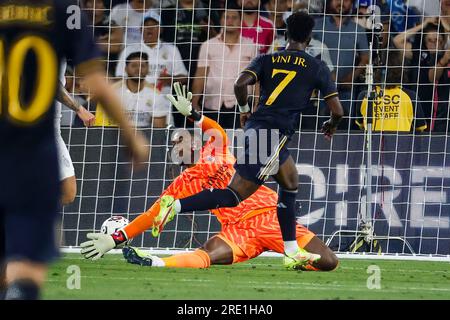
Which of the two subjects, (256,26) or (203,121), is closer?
(203,121)

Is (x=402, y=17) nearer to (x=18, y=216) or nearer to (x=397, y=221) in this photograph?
(x=397, y=221)

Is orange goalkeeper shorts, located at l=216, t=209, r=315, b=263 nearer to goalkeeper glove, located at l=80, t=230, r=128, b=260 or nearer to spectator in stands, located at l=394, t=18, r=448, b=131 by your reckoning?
goalkeeper glove, located at l=80, t=230, r=128, b=260

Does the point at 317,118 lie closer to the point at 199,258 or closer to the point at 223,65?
the point at 223,65

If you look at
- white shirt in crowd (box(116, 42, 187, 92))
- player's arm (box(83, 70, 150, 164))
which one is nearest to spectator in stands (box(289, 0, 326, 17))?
white shirt in crowd (box(116, 42, 187, 92))

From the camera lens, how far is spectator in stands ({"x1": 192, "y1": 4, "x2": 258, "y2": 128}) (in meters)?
13.8

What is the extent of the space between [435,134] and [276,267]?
2.63 m

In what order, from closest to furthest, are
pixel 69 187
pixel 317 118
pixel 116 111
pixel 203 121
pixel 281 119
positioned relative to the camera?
pixel 116 111
pixel 281 119
pixel 203 121
pixel 69 187
pixel 317 118

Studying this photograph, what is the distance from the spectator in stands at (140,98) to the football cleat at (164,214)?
3582 millimetres

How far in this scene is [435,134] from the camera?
12.9 meters

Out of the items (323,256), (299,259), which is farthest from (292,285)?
(323,256)

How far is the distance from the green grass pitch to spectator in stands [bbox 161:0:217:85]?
2.98m

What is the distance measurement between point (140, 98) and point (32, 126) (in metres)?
8.87

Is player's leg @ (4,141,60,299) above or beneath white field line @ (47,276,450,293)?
above

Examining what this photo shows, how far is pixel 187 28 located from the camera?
1392 centimetres
